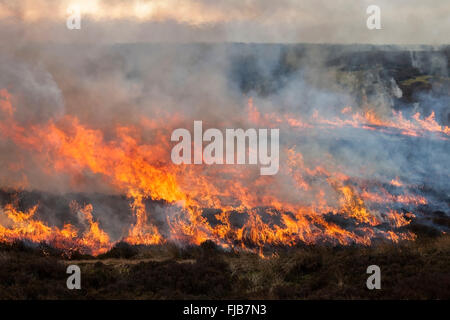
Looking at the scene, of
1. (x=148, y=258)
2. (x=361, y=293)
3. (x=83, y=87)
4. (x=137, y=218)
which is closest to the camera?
(x=361, y=293)

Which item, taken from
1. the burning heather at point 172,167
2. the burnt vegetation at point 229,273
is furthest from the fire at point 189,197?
the burnt vegetation at point 229,273

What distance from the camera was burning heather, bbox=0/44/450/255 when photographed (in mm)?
15781

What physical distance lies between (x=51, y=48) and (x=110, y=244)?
11.0 meters

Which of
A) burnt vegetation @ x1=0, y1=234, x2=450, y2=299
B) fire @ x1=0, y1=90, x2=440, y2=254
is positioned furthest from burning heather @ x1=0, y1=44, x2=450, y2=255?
burnt vegetation @ x1=0, y1=234, x2=450, y2=299

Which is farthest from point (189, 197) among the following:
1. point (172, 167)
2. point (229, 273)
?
point (229, 273)

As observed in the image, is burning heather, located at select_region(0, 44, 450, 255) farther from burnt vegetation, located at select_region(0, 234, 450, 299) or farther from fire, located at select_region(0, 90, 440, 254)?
burnt vegetation, located at select_region(0, 234, 450, 299)

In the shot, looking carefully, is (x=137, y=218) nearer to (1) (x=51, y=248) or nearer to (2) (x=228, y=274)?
(1) (x=51, y=248)

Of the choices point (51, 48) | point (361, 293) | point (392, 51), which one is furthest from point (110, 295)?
point (392, 51)

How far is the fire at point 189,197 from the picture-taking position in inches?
605

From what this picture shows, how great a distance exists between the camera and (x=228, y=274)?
11898mm

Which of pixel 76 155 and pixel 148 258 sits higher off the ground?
pixel 76 155

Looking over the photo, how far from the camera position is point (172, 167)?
717 inches

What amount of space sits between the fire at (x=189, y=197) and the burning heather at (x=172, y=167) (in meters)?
0.05

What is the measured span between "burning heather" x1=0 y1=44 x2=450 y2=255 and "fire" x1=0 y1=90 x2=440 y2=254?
2.0 inches
